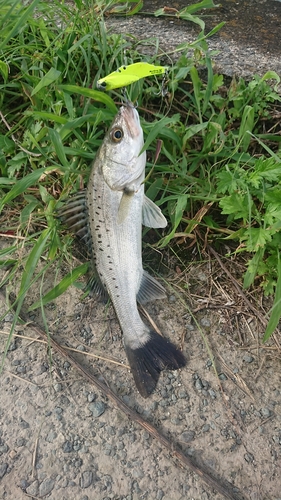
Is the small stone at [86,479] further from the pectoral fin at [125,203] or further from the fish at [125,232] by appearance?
the pectoral fin at [125,203]

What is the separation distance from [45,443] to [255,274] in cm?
160

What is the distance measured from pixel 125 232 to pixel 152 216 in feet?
0.70

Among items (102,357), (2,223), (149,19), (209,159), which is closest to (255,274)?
(209,159)

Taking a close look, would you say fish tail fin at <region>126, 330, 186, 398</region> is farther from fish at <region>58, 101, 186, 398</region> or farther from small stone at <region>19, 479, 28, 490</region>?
small stone at <region>19, 479, 28, 490</region>

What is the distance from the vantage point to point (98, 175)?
260 centimetres

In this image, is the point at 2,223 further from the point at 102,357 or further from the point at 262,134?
the point at 262,134

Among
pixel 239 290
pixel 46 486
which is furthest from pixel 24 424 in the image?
pixel 239 290

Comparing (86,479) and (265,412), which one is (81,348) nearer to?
(86,479)

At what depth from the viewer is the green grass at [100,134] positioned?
2.70 metres

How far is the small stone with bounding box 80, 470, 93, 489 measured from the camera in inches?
90.1

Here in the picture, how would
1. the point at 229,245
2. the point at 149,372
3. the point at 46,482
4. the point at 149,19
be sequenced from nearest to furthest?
the point at 46,482
the point at 149,372
the point at 229,245
the point at 149,19

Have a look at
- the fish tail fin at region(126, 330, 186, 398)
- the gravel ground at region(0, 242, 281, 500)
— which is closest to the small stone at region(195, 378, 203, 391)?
the gravel ground at region(0, 242, 281, 500)

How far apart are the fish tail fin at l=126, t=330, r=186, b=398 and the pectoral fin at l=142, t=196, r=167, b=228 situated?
0.69 meters

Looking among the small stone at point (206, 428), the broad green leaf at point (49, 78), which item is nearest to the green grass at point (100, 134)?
the broad green leaf at point (49, 78)
